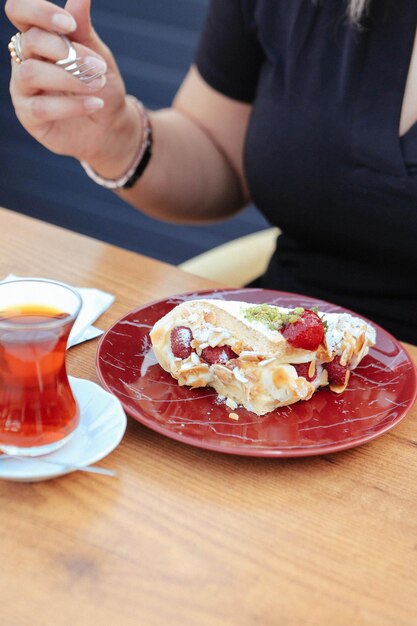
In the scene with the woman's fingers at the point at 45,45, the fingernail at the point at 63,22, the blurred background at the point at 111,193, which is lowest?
the blurred background at the point at 111,193

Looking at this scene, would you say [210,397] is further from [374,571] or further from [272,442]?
[374,571]

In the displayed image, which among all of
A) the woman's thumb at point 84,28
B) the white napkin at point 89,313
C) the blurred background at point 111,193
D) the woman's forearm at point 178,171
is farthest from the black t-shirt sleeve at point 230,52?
the blurred background at point 111,193

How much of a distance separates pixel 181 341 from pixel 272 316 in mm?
107

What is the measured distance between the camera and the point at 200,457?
0.74 meters

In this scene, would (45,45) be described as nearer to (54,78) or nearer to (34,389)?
(54,78)

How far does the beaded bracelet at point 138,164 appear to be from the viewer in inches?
54.6

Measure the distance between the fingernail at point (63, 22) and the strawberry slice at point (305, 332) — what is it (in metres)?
0.49

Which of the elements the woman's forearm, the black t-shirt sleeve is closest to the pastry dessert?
the woman's forearm

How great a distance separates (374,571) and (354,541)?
4 cm

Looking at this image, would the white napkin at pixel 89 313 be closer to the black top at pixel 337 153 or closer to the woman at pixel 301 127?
the woman at pixel 301 127

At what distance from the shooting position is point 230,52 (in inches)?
57.6

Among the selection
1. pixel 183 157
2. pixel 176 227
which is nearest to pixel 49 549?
pixel 183 157

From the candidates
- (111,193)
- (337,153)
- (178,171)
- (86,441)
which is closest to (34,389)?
(86,441)

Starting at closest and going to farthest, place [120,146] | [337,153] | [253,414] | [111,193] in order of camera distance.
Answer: [253,414]
[337,153]
[120,146]
[111,193]
